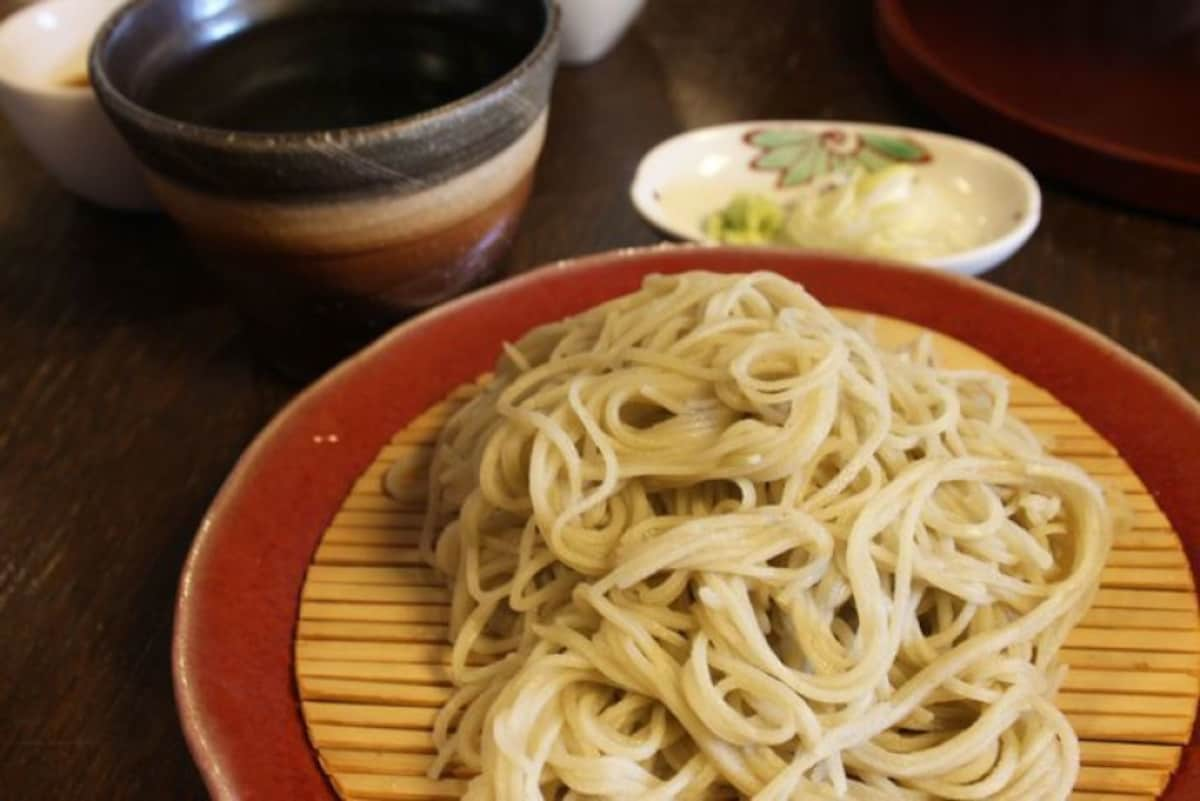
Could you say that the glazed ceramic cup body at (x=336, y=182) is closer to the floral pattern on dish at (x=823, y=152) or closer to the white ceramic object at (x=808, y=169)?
the white ceramic object at (x=808, y=169)

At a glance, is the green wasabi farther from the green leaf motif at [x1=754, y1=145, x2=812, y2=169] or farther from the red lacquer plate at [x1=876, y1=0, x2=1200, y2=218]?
the red lacquer plate at [x1=876, y1=0, x2=1200, y2=218]

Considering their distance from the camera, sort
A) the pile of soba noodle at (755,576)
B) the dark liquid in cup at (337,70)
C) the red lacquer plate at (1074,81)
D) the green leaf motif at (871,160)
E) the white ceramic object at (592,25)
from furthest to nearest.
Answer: the white ceramic object at (592,25), the green leaf motif at (871,160), the red lacquer plate at (1074,81), the dark liquid in cup at (337,70), the pile of soba noodle at (755,576)

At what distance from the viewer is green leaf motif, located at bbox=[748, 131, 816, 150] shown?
2.12 meters

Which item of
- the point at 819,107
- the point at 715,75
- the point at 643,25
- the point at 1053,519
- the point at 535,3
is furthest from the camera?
the point at 643,25

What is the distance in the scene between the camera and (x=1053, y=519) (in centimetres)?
118

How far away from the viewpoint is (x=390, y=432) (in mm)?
1364

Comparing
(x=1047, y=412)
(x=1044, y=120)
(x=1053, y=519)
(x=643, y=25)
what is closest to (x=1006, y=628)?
(x=1053, y=519)

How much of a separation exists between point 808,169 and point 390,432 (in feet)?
3.56

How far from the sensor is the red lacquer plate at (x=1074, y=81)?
194 cm

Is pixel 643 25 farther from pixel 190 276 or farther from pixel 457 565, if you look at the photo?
pixel 457 565

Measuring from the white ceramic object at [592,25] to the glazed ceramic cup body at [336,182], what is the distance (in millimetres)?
804

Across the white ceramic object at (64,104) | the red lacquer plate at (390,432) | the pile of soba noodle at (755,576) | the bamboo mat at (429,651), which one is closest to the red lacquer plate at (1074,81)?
the red lacquer plate at (390,432)

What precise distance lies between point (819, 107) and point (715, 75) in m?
0.29

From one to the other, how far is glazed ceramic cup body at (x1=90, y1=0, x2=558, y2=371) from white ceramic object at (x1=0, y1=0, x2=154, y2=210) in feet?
1.13
